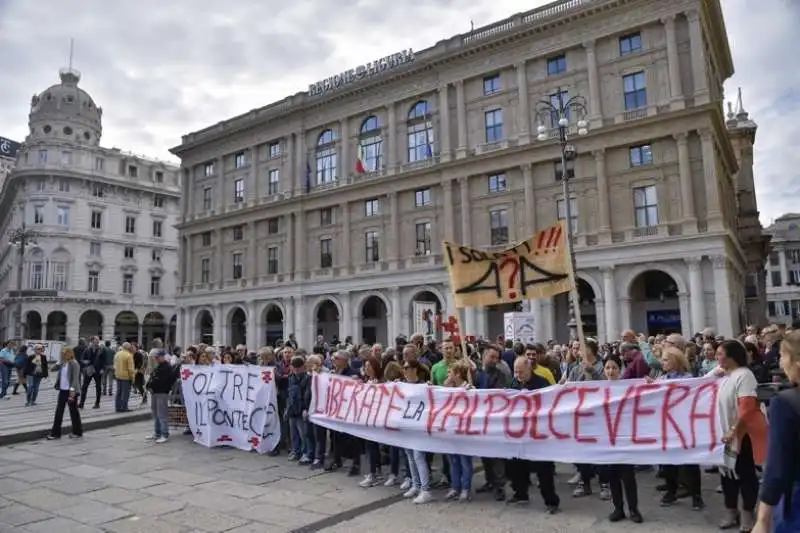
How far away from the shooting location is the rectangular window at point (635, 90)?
3200cm

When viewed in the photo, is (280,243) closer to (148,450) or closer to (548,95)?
(548,95)

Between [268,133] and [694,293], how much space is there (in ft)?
114

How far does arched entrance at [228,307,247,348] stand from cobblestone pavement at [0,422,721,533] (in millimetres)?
40277

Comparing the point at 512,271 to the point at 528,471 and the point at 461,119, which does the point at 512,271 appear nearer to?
the point at 528,471

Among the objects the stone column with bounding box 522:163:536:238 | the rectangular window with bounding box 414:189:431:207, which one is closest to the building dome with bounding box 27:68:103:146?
the rectangular window with bounding box 414:189:431:207

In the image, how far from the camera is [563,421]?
7.10 metres

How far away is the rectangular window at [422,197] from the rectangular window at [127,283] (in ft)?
140

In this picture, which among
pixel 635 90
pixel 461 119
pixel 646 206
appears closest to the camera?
pixel 646 206

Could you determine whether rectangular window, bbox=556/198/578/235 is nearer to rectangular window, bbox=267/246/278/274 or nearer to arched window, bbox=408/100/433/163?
arched window, bbox=408/100/433/163

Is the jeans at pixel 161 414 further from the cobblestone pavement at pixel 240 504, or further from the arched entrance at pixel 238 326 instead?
the arched entrance at pixel 238 326

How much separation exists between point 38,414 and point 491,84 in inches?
1214

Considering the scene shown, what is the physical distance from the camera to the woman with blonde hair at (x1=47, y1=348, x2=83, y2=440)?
12469 mm

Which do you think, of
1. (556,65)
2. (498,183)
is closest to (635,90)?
(556,65)

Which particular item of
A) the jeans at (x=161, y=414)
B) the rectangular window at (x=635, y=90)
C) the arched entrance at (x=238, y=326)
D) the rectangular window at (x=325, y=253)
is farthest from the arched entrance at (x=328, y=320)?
the jeans at (x=161, y=414)
